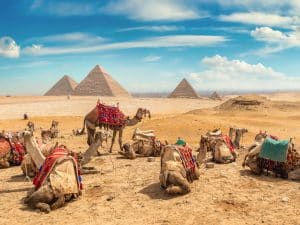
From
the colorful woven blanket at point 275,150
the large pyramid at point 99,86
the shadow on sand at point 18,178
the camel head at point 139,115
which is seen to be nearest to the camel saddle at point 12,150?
the shadow on sand at point 18,178

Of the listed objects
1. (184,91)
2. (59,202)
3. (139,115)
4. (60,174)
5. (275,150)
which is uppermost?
(184,91)

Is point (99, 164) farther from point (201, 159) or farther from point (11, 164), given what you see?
point (201, 159)

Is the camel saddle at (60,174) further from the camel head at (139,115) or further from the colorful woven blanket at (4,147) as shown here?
the camel head at (139,115)

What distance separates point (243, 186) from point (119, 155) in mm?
6616

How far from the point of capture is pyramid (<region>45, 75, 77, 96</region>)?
130000 millimetres

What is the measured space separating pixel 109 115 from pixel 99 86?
10012 centimetres

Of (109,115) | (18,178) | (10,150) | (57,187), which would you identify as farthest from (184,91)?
(57,187)

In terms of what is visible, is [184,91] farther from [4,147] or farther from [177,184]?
[177,184]

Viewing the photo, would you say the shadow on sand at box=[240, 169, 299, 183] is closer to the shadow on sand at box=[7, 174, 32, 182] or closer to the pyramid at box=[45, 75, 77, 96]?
the shadow on sand at box=[7, 174, 32, 182]

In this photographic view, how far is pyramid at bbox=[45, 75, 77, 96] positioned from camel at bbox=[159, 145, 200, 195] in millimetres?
119959

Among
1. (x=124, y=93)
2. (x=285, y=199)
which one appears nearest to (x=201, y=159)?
(x=285, y=199)

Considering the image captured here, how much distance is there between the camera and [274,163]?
11.3 m

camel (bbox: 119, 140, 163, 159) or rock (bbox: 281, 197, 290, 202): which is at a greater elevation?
camel (bbox: 119, 140, 163, 159)

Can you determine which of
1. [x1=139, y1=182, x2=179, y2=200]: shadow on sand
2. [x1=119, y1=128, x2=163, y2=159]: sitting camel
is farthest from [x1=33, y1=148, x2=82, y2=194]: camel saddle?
[x1=119, y1=128, x2=163, y2=159]: sitting camel
